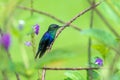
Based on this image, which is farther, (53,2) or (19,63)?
(53,2)

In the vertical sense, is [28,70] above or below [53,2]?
below

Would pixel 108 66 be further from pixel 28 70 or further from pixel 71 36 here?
pixel 71 36

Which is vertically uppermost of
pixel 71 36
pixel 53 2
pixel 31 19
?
pixel 53 2

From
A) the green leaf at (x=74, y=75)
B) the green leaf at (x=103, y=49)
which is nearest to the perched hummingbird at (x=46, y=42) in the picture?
the green leaf at (x=74, y=75)

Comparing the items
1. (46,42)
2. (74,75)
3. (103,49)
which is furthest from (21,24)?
(46,42)

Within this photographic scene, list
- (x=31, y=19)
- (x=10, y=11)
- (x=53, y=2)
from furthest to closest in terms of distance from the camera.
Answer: (x=53, y=2) → (x=31, y=19) → (x=10, y=11)

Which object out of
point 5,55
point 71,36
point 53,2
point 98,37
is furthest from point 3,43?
point 53,2

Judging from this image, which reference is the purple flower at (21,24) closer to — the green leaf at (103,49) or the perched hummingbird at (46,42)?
the green leaf at (103,49)

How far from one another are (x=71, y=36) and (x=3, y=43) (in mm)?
5663

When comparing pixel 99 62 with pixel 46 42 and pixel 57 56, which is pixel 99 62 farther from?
pixel 57 56

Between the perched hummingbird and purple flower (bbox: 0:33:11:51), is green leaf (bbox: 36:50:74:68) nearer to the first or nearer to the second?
purple flower (bbox: 0:33:11:51)

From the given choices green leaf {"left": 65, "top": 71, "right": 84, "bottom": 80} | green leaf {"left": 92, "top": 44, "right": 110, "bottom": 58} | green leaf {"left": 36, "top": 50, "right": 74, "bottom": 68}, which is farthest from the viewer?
green leaf {"left": 65, "top": 71, "right": 84, "bottom": 80}

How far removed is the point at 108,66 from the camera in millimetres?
811

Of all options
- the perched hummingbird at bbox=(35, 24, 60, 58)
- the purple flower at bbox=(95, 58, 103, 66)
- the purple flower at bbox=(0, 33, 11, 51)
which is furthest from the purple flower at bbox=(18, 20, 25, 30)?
the purple flower at bbox=(95, 58, 103, 66)
